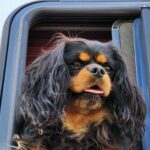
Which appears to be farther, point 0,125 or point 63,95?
point 0,125

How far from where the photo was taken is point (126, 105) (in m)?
1.03

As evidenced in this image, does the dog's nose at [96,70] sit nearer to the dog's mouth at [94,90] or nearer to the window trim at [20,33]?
the dog's mouth at [94,90]

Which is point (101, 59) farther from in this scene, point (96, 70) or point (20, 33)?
point (20, 33)

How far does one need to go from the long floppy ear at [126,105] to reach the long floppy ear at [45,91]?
113 millimetres

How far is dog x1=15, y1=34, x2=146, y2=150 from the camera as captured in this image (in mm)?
970

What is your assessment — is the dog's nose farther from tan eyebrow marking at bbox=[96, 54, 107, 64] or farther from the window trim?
the window trim

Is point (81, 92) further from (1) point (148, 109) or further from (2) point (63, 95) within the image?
(1) point (148, 109)

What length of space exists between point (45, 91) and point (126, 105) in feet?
0.55

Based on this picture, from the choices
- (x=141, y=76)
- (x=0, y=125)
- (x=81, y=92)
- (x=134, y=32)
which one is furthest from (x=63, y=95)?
(x=134, y=32)

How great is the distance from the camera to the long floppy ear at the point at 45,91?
97cm

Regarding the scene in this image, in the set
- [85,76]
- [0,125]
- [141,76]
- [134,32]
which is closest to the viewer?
[85,76]

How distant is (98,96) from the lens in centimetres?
96

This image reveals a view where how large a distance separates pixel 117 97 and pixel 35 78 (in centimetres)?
17

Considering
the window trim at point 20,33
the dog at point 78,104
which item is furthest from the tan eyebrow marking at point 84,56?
the window trim at point 20,33
